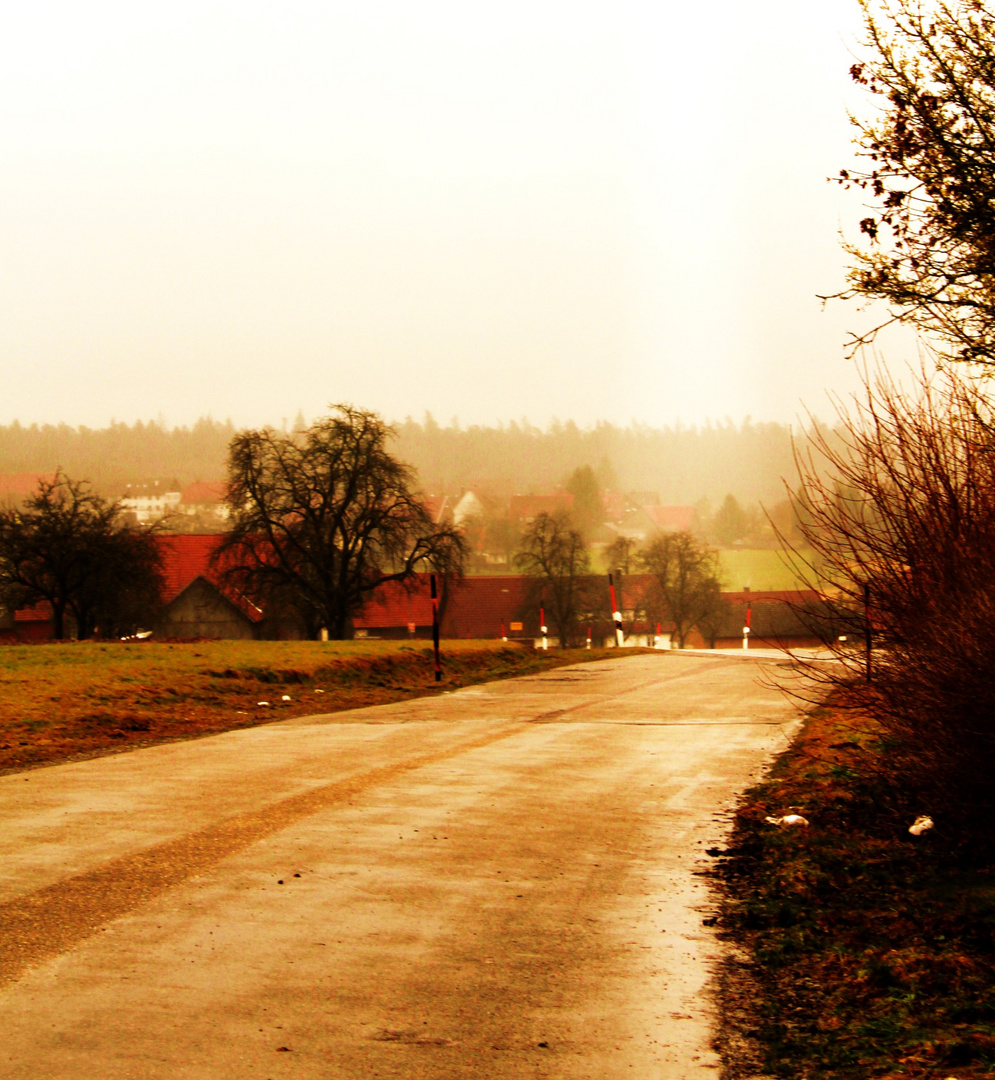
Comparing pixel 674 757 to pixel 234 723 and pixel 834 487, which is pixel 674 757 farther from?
pixel 234 723

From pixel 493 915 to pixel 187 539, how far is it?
2401 inches

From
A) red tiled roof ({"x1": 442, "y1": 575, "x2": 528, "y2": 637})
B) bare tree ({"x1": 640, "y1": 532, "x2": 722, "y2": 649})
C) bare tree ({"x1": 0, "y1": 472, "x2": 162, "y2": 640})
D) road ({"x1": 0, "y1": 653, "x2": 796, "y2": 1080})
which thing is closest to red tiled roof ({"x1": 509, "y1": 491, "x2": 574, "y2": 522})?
red tiled roof ({"x1": 442, "y1": 575, "x2": 528, "y2": 637})

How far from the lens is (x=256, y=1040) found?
160 inches

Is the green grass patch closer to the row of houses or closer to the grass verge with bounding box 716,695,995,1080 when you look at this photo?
the row of houses

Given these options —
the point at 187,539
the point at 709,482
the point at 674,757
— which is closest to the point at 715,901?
the point at 674,757

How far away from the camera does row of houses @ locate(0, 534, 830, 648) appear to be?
52.5 m

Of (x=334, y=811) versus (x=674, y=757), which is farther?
(x=674, y=757)

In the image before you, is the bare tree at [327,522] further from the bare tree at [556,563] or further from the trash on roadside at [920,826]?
the trash on roadside at [920,826]

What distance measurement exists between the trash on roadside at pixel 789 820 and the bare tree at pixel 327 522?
39.3 meters

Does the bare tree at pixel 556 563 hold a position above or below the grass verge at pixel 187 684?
above

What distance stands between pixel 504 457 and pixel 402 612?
2969cm

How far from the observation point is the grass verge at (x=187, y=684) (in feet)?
44.5

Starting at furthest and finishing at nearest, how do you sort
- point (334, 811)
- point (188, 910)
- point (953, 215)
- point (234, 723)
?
point (234, 723) → point (953, 215) → point (334, 811) → point (188, 910)

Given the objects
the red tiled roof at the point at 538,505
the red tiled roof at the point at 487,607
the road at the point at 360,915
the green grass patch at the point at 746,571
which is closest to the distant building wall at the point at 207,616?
the red tiled roof at the point at 487,607
